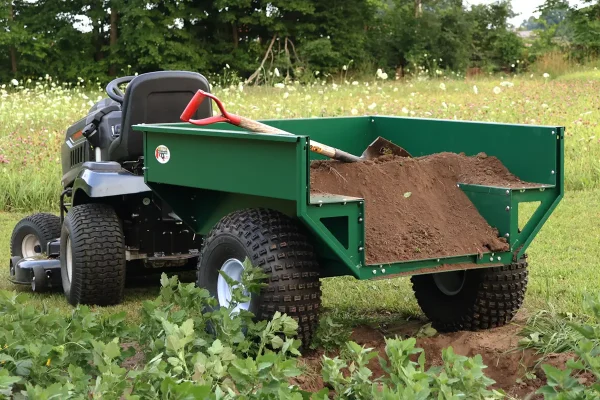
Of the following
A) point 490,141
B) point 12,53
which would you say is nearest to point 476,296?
point 490,141

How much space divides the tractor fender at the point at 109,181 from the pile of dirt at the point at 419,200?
1.28 metres

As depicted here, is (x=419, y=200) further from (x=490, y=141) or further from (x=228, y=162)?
(x=228, y=162)

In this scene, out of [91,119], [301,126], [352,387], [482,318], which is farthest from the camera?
[91,119]

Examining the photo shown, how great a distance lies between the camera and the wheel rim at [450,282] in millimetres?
5055

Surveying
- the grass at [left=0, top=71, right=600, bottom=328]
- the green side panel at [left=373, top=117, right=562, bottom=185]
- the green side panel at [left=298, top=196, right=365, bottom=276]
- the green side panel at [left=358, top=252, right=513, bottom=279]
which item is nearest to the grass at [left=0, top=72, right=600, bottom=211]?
the grass at [left=0, top=71, right=600, bottom=328]

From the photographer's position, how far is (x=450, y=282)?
513cm

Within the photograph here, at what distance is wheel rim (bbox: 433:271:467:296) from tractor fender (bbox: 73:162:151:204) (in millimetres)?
1686

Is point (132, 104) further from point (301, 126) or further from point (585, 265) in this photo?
point (585, 265)

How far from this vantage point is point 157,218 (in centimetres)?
584

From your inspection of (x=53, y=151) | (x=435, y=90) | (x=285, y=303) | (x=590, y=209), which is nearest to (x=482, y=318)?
(x=285, y=303)

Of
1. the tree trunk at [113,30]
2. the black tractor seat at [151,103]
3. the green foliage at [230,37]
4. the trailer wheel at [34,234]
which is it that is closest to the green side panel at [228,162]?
the black tractor seat at [151,103]

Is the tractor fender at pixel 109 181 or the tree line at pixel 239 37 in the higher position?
the tree line at pixel 239 37

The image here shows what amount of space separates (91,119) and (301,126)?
1.46m

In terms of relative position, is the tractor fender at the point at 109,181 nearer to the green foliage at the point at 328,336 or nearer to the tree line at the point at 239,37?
the green foliage at the point at 328,336
